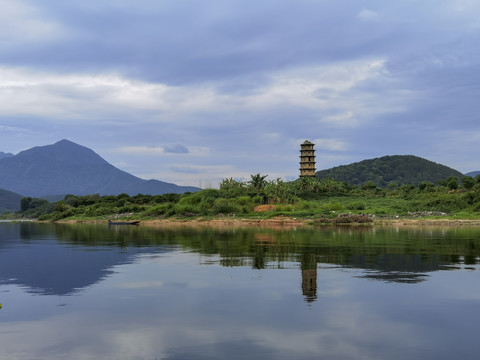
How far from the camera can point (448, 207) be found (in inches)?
3816

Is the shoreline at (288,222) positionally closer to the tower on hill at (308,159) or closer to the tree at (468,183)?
the tree at (468,183)

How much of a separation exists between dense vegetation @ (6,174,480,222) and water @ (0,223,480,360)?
62615mm

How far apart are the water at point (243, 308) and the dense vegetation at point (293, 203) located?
62.6m

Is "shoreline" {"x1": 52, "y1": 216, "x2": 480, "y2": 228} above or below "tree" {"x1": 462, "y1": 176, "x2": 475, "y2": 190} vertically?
below

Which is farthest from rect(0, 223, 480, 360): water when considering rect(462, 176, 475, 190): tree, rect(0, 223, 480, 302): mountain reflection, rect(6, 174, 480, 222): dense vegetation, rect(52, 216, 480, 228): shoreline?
rect(462, 176, 475, 190): tree

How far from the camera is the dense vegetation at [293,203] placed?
9669cm

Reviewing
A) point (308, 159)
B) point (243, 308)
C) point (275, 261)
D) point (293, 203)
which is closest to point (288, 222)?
point (293, 203)

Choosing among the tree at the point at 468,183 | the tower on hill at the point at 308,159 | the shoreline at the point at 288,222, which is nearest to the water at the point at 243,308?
the shoreline at the point at 288,222

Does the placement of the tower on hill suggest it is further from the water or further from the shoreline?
the water

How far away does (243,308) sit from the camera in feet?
56.6

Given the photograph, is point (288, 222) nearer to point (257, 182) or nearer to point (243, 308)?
point (257, 182)

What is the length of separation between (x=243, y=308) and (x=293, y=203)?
100m

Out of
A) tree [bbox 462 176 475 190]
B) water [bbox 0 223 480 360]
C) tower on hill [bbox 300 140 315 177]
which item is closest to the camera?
water [bbox 0 223 480 360]

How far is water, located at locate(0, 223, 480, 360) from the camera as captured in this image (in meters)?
12.8
